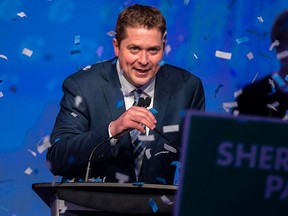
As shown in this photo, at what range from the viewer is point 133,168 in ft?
6.98

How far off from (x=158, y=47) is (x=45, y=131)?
889 millimetres

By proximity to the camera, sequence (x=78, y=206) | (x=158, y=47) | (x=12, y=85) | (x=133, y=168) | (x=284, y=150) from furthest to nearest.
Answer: (x=12, y=85)
(x=158, y=47)
(x=133, y=168)
(x=78, y=206)
(x=284, y=150)

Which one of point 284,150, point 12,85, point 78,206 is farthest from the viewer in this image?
point 12,85

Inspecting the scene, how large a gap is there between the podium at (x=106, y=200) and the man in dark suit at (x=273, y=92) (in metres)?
1.20

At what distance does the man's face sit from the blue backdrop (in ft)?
1.91

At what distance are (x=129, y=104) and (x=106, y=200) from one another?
83 centimetres

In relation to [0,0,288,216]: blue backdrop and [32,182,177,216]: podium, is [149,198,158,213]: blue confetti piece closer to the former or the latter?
[32,182,177,216]: podium

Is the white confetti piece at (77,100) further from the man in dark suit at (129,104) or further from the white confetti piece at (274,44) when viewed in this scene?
the white confetti piece at (274,44)

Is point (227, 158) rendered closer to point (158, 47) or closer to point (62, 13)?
point (158, 47)

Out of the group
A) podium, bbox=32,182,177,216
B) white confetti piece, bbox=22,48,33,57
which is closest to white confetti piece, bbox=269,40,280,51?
white confetti piece, bbox=22,48,33,57

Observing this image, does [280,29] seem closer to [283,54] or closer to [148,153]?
[283,54]

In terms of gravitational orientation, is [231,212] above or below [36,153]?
below

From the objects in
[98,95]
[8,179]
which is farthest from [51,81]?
[98,95]

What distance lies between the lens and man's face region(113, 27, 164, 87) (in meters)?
2.29
